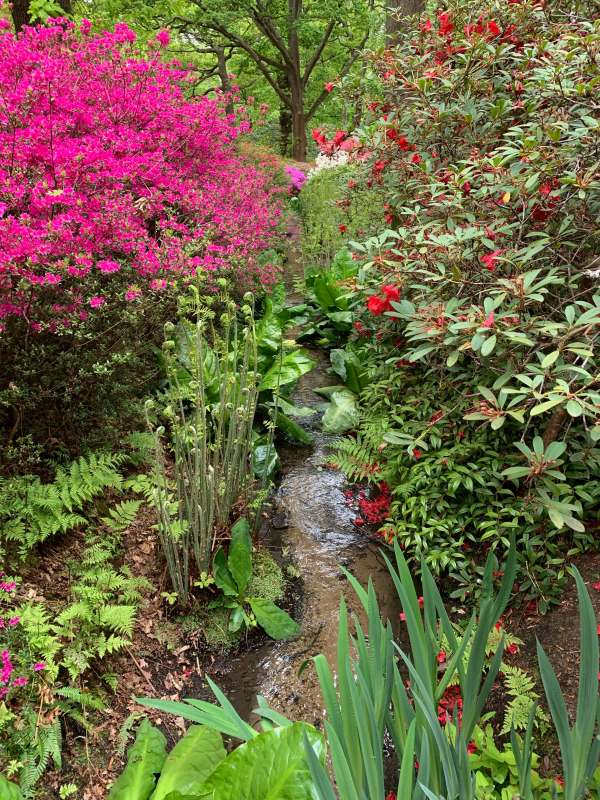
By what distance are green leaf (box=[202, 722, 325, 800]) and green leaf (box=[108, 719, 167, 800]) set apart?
34 cm

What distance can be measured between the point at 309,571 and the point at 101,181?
236 cm

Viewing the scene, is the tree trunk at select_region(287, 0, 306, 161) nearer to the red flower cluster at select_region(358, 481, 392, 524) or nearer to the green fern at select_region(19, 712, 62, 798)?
the red flower cluster at select_region(358, 481, 392, 524)

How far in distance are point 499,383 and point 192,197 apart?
8.99 ft

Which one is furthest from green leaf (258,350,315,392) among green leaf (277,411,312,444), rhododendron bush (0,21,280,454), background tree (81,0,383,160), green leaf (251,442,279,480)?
background tree (81,0,383,160)

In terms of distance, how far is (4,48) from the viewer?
3.33 metres

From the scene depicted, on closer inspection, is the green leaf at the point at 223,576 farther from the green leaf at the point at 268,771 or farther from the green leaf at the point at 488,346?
the green leaf at the point at 488,346

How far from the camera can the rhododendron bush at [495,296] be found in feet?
6.78

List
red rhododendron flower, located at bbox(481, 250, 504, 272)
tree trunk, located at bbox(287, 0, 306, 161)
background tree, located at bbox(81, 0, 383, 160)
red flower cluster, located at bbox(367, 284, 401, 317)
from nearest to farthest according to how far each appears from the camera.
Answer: red rhododendron flower, located at bbox(481, 250, 504, 272), red flower cluster, located at bbox(367, 284, 401, 317), background tree, located at bbox(81, 0, 383, 160), tree trunk, located at bbox(287, 0, 306, 161)

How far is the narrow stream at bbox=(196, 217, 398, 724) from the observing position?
229 centimetres

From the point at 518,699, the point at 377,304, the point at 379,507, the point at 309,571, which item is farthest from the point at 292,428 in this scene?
the point at 518,699

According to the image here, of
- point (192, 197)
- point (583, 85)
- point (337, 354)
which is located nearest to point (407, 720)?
point (583, 85)

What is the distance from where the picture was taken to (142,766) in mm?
1743

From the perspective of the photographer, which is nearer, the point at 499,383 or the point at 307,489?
the point at 499,383

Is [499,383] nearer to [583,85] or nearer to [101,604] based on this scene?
[583,85]
